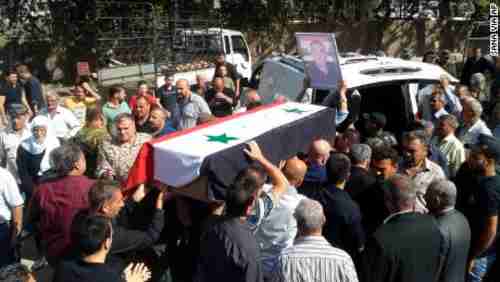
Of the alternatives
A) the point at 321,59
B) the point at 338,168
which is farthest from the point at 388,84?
the point at 338,168

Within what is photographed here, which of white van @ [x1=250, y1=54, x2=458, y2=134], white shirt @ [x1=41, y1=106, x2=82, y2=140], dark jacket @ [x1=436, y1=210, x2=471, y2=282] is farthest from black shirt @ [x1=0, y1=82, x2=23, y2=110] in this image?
dark jacket @ [x1=436, y1=210, x2=471, y2=282]

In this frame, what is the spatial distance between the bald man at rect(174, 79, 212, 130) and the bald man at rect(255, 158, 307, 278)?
3.73m

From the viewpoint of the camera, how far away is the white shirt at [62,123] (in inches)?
280

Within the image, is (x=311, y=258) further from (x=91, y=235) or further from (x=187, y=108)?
(x=187, y=108)

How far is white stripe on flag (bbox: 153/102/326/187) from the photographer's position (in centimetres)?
393

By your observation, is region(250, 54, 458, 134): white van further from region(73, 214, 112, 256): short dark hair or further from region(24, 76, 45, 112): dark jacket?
Result: region(24, 76, 45, 112): dark jacket

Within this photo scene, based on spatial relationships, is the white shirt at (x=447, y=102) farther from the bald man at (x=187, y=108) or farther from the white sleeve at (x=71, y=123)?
the white sleeve at (x=71, y=123)

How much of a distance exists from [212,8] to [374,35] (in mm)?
7714

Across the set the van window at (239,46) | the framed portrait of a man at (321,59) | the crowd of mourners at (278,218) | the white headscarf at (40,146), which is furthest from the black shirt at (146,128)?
the van window at (239,46)

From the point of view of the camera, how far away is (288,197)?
151 inches

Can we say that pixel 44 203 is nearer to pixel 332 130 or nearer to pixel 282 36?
pixel 332 130

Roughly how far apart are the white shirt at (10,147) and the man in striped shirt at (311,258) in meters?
4.32

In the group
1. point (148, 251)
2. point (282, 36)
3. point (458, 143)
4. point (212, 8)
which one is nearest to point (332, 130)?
point (458, 143)

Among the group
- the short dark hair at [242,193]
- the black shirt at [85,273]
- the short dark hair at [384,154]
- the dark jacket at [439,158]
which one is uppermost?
the short dark hair at [242,193]
